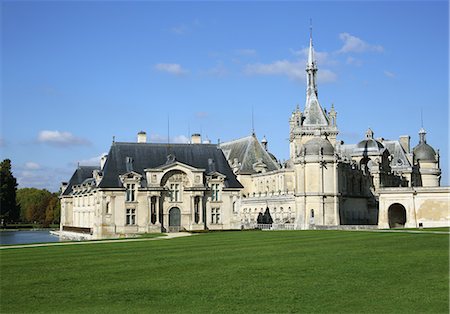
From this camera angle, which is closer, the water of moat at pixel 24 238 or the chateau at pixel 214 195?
the chateau at pixel 214 195

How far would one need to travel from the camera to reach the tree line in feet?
345

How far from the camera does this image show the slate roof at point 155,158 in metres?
66.2

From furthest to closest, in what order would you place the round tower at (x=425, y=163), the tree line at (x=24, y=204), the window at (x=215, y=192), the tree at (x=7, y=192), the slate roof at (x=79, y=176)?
the tree line at (x=24, y=204) → the tree at (x=7, y=192) → the round tower at (x=425, y=163) → the slate roof at (x=79, y=176) → the window at (x=215, y=192)

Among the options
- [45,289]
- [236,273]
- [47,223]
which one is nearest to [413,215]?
[236,273]

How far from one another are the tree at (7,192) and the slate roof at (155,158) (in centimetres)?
4403

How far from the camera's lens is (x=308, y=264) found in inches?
925

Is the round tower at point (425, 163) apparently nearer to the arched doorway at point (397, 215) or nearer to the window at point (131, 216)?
the arched doorway at point (397, 215)

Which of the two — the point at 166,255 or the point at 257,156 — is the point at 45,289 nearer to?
the point at 166,255

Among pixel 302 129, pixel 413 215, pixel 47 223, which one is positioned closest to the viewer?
pixel 413 215

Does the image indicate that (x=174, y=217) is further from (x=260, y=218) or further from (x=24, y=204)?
(x=24, y=204)

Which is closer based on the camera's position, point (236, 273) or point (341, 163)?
point (236, 273)

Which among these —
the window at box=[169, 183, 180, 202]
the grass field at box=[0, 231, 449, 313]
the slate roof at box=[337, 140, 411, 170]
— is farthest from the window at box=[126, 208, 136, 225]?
the slate roof at box=[337, 140, 411, 170]

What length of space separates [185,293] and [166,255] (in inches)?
410

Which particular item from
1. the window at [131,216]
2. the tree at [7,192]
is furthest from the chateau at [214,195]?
the tree at [7,192]
